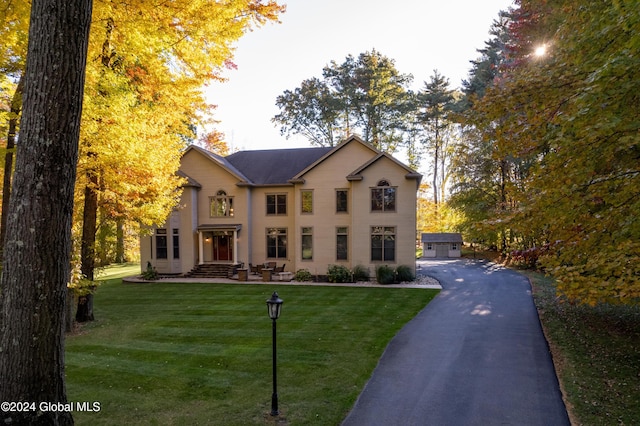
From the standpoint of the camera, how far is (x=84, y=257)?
486 inches

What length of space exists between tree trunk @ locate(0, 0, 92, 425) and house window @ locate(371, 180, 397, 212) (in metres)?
18.6

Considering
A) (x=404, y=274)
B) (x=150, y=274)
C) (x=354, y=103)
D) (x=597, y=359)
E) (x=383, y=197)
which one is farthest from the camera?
(x=354, y=103)

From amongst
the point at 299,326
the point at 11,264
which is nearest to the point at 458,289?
the point at 299,326

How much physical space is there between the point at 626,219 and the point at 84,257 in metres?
14.8

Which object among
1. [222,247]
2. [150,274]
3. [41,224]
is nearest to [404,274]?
[222,247]

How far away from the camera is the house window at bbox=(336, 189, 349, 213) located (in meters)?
22.2

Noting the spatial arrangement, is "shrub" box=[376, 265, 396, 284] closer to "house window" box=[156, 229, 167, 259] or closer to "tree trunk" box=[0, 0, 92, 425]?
"house window" box=[156, 229, 167, 259]

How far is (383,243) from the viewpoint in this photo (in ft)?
69.7

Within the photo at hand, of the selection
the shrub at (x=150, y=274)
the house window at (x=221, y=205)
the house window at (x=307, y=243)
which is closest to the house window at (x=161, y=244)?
the shrub at (x=150, y=274)

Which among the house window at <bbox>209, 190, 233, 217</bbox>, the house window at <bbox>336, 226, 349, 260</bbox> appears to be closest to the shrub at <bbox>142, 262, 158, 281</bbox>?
the house window at <bbox>209, 190, 233, 217</bbox>

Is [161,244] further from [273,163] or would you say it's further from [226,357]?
[226,357]

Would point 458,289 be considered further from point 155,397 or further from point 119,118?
point 119,118

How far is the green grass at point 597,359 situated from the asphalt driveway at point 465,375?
320mm

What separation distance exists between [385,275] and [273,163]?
37.8 ft
